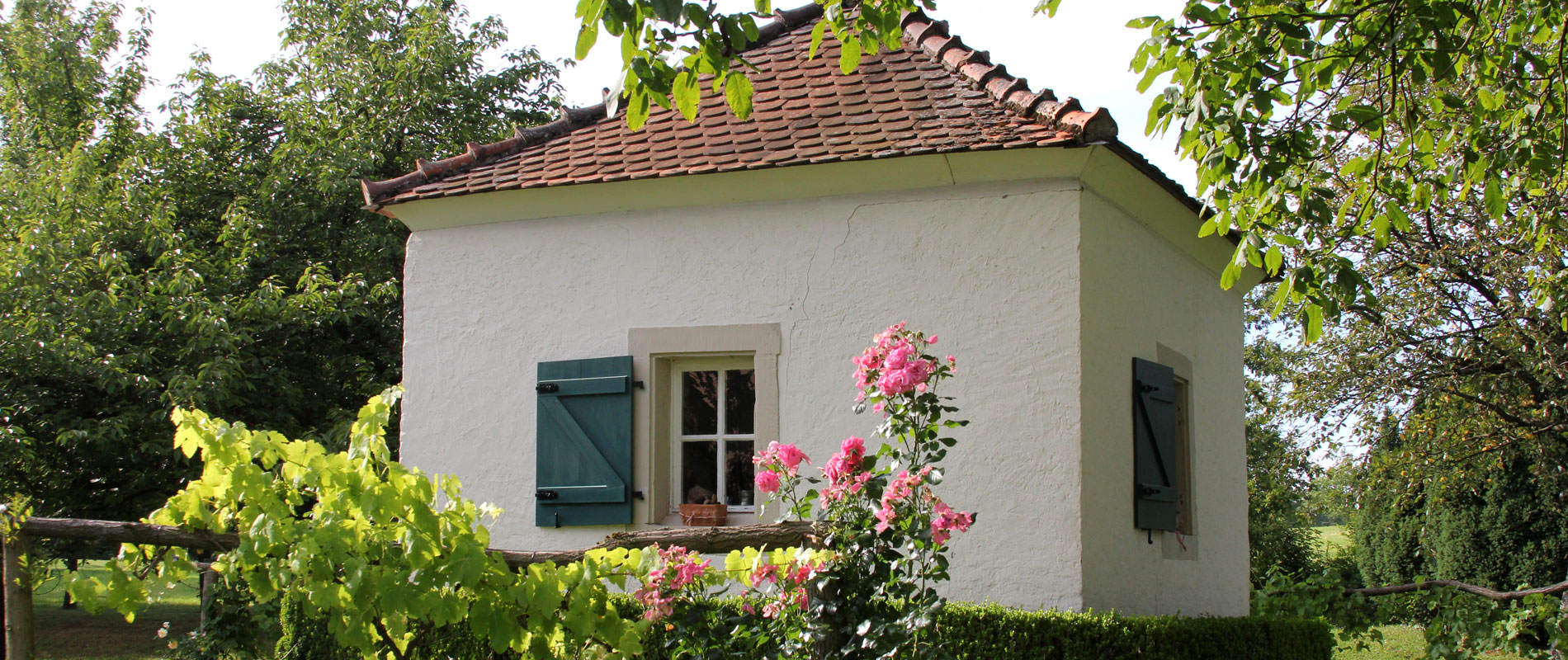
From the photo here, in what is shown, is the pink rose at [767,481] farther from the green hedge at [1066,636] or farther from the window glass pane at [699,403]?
the window glass pane at [699,403]

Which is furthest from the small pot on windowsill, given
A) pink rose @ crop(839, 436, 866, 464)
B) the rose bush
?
pink rose @ crop(839, 436, 866, 464)

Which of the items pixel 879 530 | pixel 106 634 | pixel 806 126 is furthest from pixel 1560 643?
pixel 106 634

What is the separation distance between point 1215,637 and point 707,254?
411 cm

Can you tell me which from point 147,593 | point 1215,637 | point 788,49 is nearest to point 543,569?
point 147,593

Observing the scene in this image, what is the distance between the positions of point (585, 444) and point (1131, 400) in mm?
3750

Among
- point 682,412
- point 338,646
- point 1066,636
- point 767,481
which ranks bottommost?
point 338,646

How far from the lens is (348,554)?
3.85 metres

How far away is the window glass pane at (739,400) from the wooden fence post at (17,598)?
14.1 feet

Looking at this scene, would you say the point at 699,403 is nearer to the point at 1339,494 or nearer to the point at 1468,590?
the point at 1468,590

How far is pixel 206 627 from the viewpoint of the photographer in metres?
10.4

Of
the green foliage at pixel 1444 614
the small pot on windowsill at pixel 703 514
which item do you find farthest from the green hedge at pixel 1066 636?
the green foliage at pixel 1444 614

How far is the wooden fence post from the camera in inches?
169

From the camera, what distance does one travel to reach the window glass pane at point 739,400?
25.4 ft

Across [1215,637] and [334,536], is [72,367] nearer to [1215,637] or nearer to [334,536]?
[334,536]
